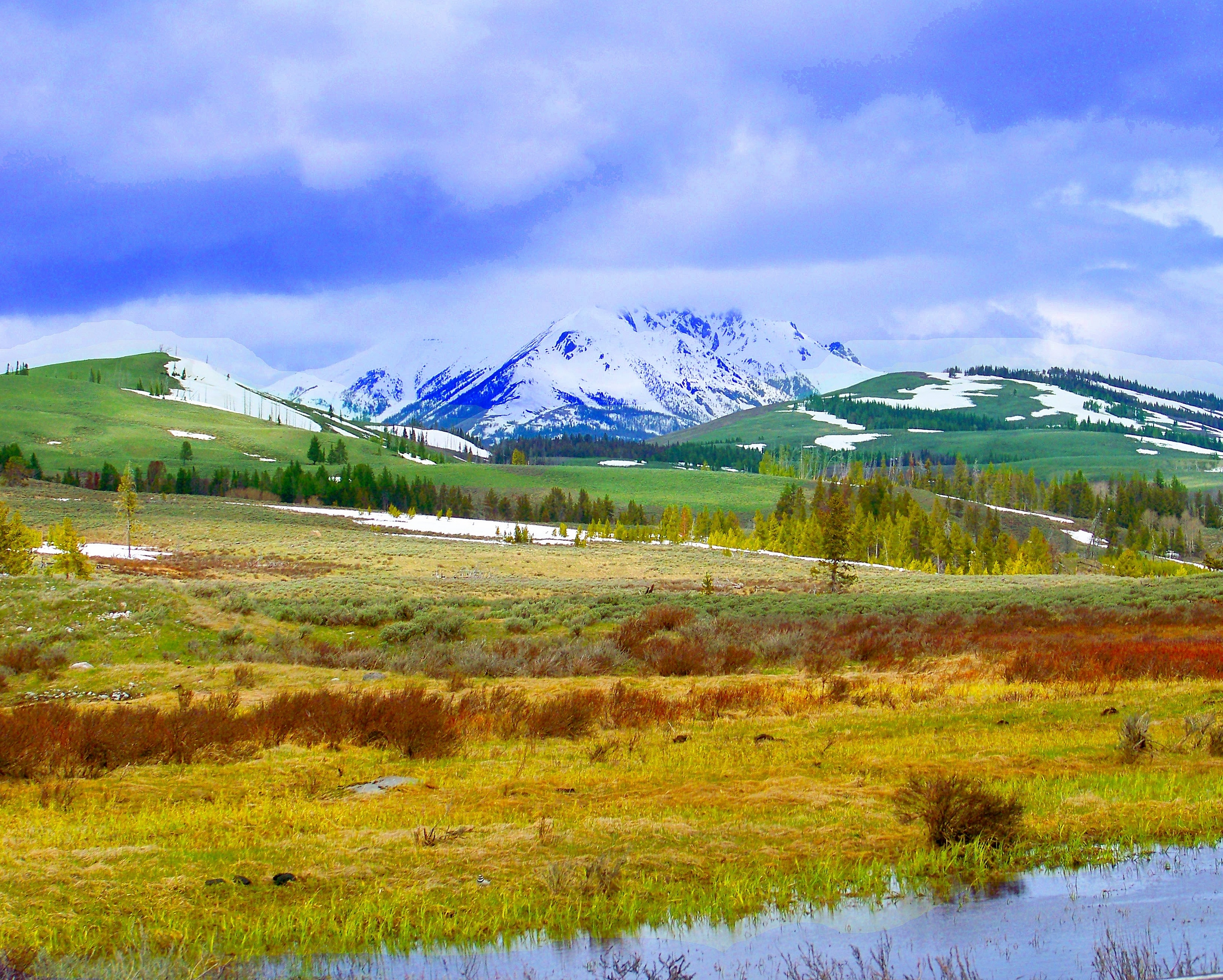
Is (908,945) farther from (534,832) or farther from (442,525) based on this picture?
(442,525)

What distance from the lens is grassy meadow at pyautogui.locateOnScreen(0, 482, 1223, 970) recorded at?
799cm

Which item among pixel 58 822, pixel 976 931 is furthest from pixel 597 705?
pixel 976 931

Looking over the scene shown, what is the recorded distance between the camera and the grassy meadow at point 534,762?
799cm

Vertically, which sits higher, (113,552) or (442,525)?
(113,552)

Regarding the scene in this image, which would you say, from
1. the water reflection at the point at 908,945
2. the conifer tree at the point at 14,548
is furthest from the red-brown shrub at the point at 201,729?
the conifer tree at the point at 14,548

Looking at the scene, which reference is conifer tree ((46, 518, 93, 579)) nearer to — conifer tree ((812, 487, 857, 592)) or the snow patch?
conifer tree ((812, 487, 857, 592))

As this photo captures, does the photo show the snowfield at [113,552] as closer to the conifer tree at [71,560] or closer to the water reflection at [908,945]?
the conifer tree at [71,560]

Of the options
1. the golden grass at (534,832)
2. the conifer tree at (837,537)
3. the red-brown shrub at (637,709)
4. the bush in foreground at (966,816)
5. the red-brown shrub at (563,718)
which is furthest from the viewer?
the conifer tree at (837,537)

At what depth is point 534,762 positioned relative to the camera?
44.3ft

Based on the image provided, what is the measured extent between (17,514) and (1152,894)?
55222 mm

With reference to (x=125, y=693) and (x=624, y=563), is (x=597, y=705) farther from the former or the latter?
(x=624, y=563)

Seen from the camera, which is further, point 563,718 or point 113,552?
point 113,552

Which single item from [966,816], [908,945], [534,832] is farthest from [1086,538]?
[908,945]

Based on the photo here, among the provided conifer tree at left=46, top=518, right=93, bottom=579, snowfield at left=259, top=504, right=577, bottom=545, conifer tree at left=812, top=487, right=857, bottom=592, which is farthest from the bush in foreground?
snowfield at left=259, top=504, right=577, bottom=545
